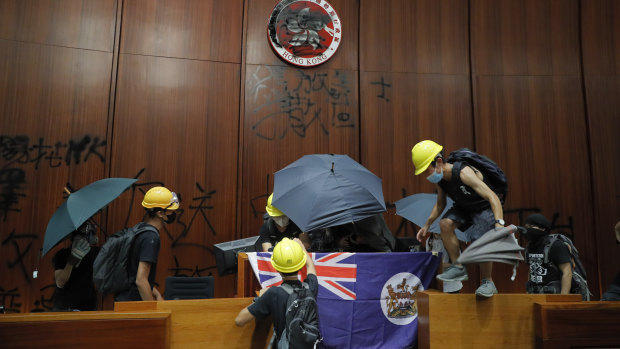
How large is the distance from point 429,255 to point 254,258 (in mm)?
1656

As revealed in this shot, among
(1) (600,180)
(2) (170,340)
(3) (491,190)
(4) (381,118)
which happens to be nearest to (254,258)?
(2) (170,340)

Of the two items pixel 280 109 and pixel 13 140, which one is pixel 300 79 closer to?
pixel 280 109

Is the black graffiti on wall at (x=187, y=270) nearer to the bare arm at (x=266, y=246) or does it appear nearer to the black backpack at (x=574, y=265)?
the bare arm at (x=266, y=246)

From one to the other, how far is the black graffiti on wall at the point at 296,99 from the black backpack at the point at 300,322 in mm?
4194

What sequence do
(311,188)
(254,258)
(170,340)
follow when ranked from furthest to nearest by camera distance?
(311,188)
(254,258)
(170,340)

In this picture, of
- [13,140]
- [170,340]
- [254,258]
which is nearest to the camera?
[170,340]

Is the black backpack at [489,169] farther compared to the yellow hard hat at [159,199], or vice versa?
the yellow hard hat at [159,199]

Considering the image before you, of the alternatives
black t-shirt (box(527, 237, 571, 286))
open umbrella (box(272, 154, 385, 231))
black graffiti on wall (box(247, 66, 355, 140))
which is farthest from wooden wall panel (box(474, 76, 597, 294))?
open umbrella (box(272, 154, 385, 231))

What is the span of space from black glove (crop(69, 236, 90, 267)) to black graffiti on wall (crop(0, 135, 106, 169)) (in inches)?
113

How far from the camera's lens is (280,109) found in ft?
24.5

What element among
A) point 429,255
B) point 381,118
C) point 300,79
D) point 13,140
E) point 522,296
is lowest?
point 522,296

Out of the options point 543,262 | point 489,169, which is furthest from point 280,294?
point 543,262

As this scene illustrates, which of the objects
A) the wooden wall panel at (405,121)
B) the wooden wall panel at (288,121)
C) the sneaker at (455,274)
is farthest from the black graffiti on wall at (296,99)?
the sneaker at (455,274)

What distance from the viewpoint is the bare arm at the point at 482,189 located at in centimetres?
376
